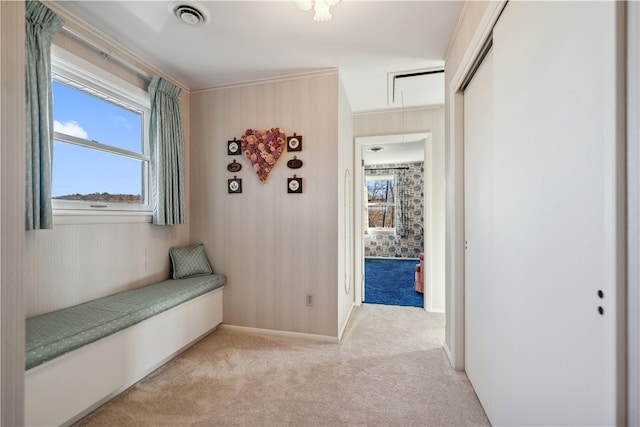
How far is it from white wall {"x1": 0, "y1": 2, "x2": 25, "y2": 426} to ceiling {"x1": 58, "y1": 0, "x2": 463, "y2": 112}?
1.11m

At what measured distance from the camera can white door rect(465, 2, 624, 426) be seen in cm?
63

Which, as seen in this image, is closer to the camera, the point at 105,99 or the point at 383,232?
the point at 105,99

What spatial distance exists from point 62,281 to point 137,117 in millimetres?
1453

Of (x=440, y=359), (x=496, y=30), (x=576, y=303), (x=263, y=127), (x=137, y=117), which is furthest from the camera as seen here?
(x=263, y=127)

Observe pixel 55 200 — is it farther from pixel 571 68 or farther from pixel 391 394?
pixel 571 68

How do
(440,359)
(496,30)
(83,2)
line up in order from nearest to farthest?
(496,30) → (83,2) → (440,359)

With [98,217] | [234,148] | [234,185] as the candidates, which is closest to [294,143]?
[234,148]

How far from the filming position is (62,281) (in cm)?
172

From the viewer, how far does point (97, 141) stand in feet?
6.55

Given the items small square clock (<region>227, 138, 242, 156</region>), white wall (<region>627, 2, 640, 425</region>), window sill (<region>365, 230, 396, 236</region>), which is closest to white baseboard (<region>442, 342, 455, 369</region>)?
white wall (<region>627, 2, 640, 425</region>)

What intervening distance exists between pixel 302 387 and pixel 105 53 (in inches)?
111

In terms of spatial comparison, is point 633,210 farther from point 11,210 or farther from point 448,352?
point 448,352

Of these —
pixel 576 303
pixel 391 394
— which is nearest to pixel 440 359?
pixel 391 394

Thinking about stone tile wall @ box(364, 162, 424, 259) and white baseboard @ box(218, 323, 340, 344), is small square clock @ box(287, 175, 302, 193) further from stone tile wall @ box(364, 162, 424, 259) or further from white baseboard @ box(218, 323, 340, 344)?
stone tile wall @ box(364, 162, 424, 259)
